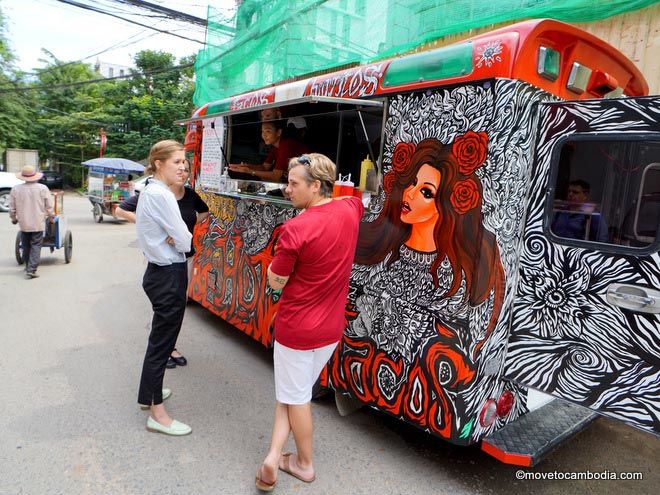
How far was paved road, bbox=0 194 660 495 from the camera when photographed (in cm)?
288

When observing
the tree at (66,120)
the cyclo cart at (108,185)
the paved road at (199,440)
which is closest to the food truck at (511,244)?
the paved road at (199,440)

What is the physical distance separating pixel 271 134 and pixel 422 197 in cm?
248

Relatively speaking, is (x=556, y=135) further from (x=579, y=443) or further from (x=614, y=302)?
(x=579, y=443)

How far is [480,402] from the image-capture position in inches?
107

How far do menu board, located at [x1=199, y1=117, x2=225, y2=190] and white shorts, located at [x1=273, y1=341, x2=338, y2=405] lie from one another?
309 centimetres

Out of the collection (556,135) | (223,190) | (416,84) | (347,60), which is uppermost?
(347,60)

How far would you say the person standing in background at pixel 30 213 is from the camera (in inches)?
306

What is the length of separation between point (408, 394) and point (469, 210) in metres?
1.19

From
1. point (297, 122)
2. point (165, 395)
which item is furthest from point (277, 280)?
point (297, 122)

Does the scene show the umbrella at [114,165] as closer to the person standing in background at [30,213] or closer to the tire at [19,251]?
the tire at [19,251]

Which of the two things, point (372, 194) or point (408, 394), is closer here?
point (408, 394)

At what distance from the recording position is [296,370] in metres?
2.62

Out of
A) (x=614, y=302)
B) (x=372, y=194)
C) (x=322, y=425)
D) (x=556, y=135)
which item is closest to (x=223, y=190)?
(x=372, y=194)

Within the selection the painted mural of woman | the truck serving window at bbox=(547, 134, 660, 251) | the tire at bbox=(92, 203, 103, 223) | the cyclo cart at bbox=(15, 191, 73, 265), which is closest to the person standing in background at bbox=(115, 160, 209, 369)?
the painted mural of woman
